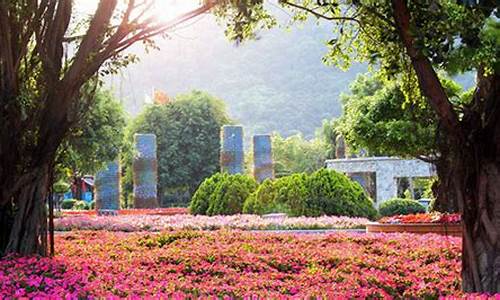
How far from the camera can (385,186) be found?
82.5 feet

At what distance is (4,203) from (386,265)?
3.91 m

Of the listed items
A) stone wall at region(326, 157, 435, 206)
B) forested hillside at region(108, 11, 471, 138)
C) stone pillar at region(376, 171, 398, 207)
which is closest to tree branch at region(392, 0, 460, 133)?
stone wall at region(326, 157, 435, 206)

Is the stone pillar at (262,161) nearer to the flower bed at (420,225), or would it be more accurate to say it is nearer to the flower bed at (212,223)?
the flower bed at (212,223)

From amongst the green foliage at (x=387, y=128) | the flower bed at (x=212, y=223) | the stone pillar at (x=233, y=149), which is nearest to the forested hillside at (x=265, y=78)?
the stone pillar at (x=233, y=149)

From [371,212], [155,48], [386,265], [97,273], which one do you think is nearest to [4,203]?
[97,273]

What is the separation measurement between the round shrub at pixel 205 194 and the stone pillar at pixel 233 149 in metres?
8.59

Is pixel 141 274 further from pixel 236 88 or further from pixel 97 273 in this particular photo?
pixel 236 88

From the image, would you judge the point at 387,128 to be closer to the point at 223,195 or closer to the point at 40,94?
the point at 223,195

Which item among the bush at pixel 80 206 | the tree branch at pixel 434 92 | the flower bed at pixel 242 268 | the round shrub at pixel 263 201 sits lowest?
the flower bed at pixel 242 268

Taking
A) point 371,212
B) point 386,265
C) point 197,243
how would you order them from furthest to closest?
point 371,212, point 197,243, point 386,265

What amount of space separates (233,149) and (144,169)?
11.3 ft

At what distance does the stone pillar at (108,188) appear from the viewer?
24.6 metres

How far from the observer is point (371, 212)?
1617 cm

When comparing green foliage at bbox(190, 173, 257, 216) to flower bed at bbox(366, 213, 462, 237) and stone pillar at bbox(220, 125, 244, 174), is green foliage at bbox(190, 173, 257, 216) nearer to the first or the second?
flower bed at bbox(366, 213, 462, 237)
